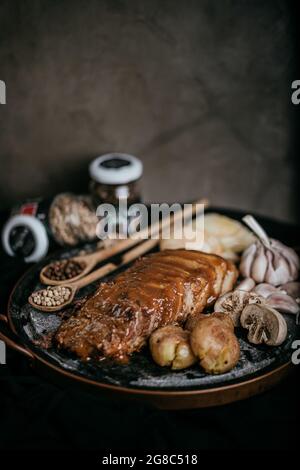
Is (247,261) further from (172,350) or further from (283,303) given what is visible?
(172,350)

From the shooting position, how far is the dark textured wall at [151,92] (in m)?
3.00

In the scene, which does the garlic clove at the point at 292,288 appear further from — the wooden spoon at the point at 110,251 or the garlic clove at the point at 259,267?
the wooden spoon at the point at 110,251

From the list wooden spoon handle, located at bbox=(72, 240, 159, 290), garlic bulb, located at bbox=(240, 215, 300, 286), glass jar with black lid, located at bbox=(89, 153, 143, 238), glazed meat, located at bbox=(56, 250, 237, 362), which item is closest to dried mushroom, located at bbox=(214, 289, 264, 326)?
glazed meat, located at bbox=(56, 250, 237, 362)

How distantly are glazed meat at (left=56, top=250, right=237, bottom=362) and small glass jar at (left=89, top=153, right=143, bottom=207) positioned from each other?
0.58 m

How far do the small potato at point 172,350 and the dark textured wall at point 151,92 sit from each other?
1683mm

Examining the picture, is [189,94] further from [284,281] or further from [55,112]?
[284,281]

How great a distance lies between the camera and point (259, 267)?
8.29 feet

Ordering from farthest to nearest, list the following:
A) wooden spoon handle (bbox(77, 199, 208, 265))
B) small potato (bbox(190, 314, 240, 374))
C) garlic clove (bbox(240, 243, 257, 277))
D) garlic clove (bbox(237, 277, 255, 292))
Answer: wooden spoon handle (bbox(77, 199, 208, 265)), garlic clove (bbox(240, 243, 257, 277)), garlic clove (bbox(237, 277, 255, 292)), small potato (bbox(190, 314, 240, 374))

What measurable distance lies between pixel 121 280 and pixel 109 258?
0.55m

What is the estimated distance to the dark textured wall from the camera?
3.00m

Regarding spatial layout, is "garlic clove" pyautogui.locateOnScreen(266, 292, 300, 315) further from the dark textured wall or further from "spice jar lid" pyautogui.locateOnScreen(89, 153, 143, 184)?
the dark textured wall

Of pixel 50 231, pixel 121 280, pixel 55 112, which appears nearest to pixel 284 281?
pixel 121 280

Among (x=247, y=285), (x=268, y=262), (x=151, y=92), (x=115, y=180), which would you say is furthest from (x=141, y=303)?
(x=151, y=92)

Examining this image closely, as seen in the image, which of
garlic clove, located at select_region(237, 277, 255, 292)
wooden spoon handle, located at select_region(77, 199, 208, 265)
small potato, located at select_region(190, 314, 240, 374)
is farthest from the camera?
wooden spoon handle, located at select_region(77, 199, 208, 265)
